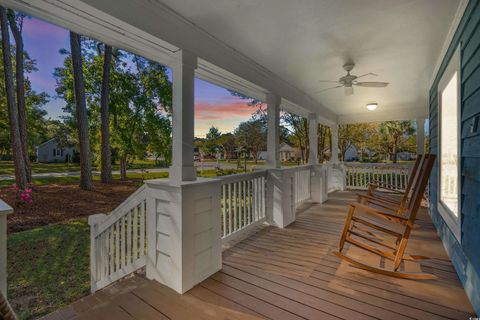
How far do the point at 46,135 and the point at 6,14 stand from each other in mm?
4032

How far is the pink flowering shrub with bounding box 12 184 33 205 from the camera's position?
6.00m

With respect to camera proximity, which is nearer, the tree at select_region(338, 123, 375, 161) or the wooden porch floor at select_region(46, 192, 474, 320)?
the wooden porch floor at select_region(46, 192, 474, 320)

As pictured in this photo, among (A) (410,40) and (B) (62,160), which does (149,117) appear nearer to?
(B) (62,160)

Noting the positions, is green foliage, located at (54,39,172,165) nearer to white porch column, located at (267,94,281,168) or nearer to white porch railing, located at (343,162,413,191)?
white porch column, located at (267,94,281,168)

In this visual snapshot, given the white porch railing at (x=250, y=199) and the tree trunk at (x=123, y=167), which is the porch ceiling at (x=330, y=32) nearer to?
the white porch railing at (x=250, y=199)

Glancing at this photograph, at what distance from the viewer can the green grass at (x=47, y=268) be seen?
3.08 metres

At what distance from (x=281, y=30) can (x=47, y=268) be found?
4.93m

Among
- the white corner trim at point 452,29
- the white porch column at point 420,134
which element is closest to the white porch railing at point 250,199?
the white corner trim at point 452,29

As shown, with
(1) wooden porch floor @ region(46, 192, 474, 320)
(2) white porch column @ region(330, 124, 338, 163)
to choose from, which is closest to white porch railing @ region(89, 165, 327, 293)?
(1) wooden porch floor @ region(46, 192, 474, 320)

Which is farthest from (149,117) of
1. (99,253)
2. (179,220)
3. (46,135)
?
(179,220)

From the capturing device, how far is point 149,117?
9664 mm

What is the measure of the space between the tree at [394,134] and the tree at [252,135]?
9.32 m

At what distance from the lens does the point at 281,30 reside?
2.40 metres

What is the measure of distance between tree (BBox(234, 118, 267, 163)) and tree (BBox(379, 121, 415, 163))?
9.32 m
